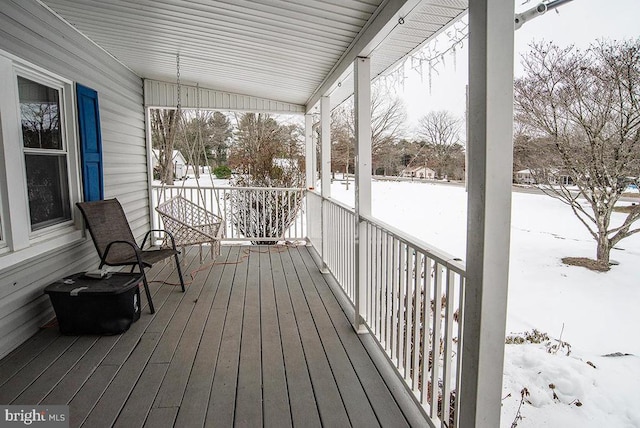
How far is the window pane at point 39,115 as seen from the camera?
116 inches

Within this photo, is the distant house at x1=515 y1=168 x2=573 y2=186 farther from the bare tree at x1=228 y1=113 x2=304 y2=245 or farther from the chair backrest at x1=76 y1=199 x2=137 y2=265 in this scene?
the bare tree at x1=228 y1=113 x2=304 y2=245

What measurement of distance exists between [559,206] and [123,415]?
10.6 ft

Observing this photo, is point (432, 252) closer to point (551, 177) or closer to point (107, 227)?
point (551, 177)

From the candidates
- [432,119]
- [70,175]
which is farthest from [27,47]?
[432,119]

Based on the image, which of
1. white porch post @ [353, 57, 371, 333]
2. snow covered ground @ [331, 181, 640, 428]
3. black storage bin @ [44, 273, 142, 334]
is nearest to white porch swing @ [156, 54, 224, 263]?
black storage bin @ [44, 273, 142, 334]

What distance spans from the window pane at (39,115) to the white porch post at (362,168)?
2515 millimetres

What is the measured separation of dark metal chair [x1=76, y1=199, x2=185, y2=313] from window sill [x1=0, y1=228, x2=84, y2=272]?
219mm

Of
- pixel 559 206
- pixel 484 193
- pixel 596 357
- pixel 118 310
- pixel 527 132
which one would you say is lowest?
pixel 596 357

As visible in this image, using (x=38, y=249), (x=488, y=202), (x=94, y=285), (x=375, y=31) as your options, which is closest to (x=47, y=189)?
(x=38, y=249)

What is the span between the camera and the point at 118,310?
2945 millimetres

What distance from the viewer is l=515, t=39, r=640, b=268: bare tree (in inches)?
95.7

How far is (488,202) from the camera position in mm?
1332

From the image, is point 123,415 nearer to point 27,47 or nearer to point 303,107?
point 27,47

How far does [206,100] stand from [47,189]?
325 centimetres
